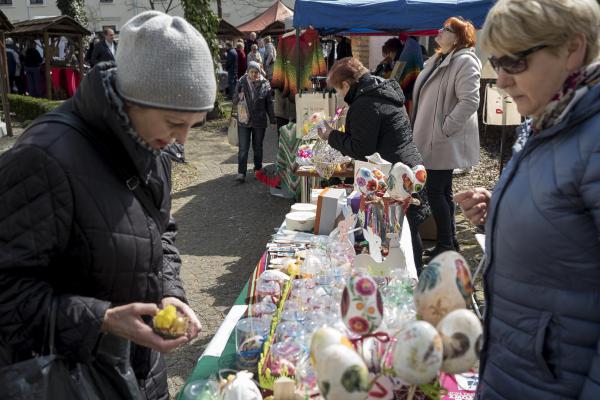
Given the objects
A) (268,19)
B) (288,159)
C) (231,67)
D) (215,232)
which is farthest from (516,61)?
(268,19)

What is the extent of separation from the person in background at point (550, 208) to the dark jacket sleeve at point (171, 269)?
2.92 ft

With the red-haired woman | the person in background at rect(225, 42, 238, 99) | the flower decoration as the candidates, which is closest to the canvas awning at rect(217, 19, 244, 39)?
the person in background at rect(225, 42, 238, 99)

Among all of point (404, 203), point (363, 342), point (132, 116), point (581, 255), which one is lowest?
point (404, 203)

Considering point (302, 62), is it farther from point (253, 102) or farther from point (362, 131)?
point (362, 131)

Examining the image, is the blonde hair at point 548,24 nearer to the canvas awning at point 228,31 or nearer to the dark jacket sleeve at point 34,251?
the dark jacket sleeve at point 34,251

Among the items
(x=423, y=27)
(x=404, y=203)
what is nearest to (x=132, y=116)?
(x=404, y=203)

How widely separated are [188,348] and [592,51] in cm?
280

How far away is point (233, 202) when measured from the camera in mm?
6473

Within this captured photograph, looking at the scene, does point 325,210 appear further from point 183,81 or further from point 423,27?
point 423,27

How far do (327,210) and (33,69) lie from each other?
1418 cm

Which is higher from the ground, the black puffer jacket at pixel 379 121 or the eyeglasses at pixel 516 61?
the eyeglasses at pixel 516 61

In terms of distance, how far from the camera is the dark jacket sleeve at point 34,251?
1150mm

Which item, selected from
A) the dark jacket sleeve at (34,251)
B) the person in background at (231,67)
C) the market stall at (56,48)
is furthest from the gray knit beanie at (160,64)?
the person in background at (231,67)

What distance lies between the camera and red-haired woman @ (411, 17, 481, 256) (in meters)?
4.05
